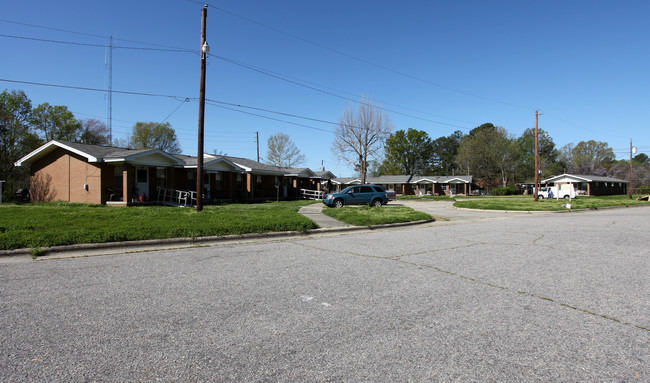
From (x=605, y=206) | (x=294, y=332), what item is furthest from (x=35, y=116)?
(x=605, y=206)

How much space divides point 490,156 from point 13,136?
240 ft

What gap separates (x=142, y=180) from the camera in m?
22.1

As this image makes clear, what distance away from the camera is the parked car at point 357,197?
2233 cm

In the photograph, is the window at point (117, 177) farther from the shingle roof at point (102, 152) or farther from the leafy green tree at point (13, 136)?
the leafy green tree at point (13, 136)

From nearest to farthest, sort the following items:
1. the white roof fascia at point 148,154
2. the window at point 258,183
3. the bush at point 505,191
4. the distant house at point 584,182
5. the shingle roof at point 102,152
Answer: the white roof fascia at point 148,154
the shingle roof at point 102,152
the window at point 258,183
the distant house at point 584,182
the bush at point 505,191

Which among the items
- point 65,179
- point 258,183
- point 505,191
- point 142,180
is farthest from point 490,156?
point 65,179

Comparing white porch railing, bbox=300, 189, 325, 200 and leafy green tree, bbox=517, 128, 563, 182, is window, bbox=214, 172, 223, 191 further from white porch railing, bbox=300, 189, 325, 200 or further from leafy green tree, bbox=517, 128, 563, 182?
leafy green tree, bbox=517, 128, 563, 182

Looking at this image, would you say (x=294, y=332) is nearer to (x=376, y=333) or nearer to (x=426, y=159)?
(x=376, y=333)

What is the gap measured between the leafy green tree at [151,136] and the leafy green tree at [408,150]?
154ft

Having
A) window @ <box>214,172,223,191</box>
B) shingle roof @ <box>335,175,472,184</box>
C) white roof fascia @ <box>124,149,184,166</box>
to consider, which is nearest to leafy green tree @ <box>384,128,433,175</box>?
shingle roof @ <box>335,175,472,184</box>

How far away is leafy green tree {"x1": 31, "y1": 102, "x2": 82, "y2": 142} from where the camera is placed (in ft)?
135

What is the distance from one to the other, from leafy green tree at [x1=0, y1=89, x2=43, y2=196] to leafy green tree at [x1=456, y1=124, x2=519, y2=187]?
70.0 metres

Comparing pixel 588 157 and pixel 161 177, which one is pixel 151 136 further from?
pixel 588 157

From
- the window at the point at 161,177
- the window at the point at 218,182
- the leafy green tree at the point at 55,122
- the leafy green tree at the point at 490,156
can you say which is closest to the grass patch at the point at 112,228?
the window at the point at 161,177
